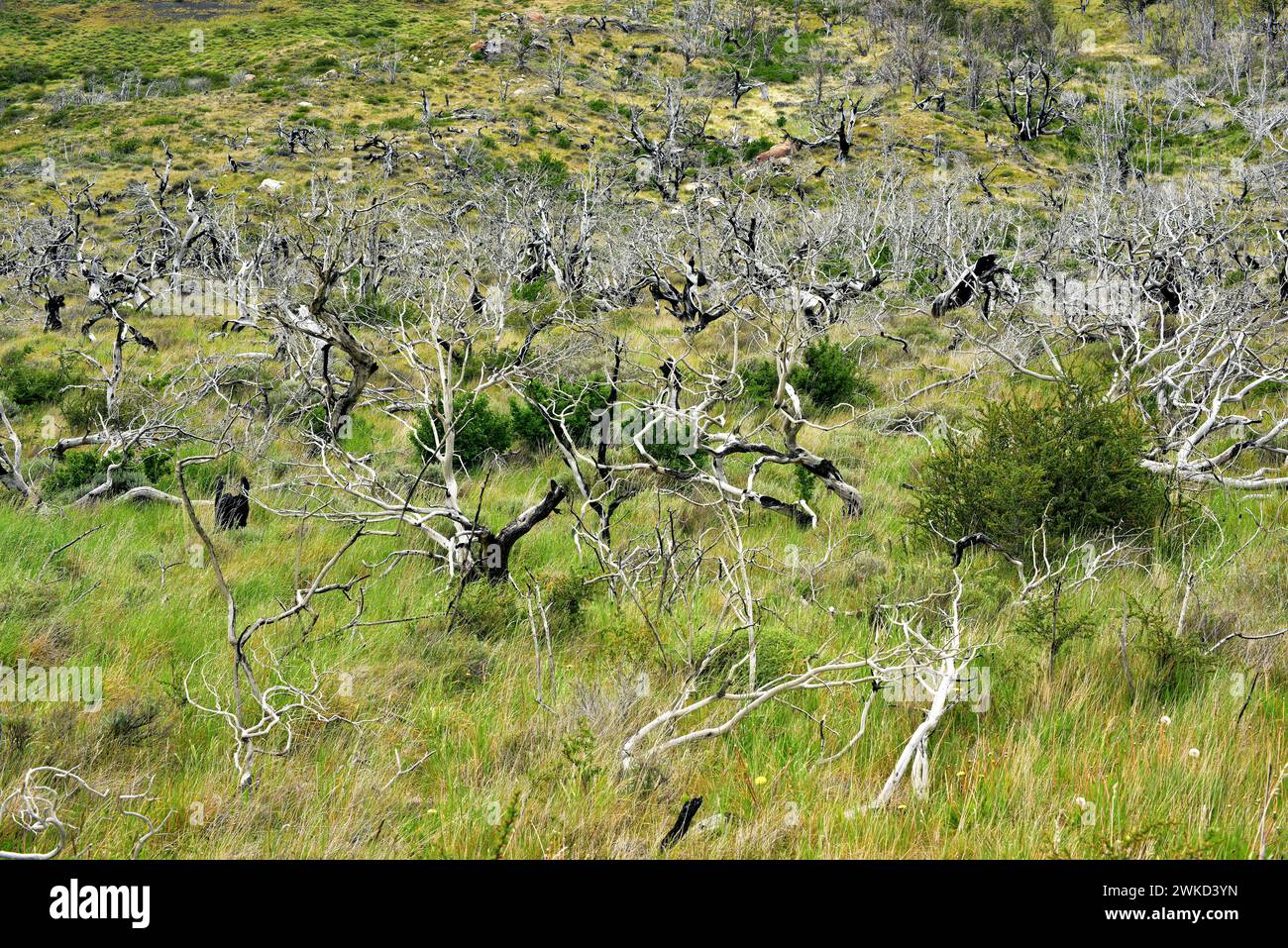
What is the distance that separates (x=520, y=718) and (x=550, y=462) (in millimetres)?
4603

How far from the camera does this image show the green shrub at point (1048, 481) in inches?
184

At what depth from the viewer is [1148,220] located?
1395cm

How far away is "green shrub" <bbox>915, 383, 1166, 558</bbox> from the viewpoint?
4664 millimetres

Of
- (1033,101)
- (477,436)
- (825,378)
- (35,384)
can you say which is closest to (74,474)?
(477,436)

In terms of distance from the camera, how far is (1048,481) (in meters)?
A: 4.81

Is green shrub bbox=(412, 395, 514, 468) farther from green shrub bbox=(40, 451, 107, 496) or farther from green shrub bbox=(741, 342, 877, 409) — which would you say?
green shrub bbox=(741, 342, 877, 409)

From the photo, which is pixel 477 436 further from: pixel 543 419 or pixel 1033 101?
pixel 1033 101

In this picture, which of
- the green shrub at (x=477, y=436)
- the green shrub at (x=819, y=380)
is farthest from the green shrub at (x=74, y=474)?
the green shrub at (x=819, y=380)

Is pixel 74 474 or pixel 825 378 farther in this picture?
pixel 825 378

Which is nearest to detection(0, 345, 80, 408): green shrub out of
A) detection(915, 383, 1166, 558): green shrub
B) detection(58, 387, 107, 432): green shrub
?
detection(58, 387, 107, 432): green shrub

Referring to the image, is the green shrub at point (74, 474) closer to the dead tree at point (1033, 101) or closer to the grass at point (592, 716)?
the grass at point (592, 716)

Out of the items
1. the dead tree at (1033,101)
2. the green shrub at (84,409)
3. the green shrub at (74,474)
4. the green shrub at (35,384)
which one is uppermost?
the dead tree at (1033,101)
